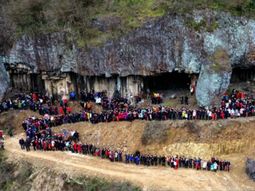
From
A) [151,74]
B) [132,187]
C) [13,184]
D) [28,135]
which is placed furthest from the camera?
[151,74]

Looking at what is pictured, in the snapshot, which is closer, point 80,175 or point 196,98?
point 80,175

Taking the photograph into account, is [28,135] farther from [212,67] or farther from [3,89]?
[212,67]

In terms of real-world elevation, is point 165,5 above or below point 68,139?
above

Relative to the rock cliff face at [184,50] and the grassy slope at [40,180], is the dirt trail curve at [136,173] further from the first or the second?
the rock cliff face at [184,50]

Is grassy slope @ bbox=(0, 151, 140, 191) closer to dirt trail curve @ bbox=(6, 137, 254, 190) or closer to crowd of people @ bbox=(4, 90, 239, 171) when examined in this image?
dirt trail curve @ bbox=(6, 137, 254, 190)

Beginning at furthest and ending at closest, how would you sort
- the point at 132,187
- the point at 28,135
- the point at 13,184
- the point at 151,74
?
the point at 151,74 → the point at 28,135 → the point at 13,184 → the point at 132,187

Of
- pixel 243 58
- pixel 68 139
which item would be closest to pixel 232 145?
pixel 243 58

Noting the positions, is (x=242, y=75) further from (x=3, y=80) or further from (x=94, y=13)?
(x=3, y=80)

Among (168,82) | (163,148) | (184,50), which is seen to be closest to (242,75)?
(184,50)
